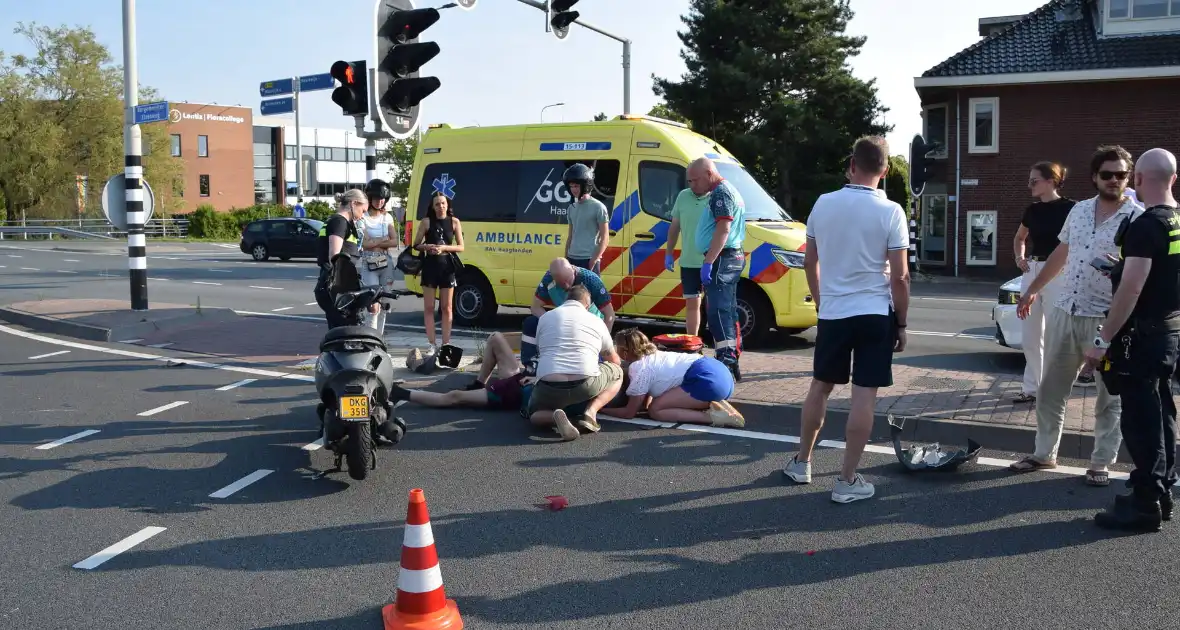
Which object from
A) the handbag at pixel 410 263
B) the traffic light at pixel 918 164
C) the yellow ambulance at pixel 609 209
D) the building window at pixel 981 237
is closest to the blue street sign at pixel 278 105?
the traffic light at pixel 918 164

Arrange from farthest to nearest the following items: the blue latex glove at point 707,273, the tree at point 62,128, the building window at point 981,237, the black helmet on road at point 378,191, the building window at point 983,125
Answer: the tree at point 62,128 < the building window at point 981,237 < the building window at point 983,125 < the black helmet on road at point 378,191 < the blue latex glove at point 707,273

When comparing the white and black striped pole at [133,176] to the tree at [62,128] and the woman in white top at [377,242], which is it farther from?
the tree at [62,128]

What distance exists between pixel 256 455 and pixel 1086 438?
5.19 m

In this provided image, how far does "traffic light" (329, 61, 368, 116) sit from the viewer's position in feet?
30.4

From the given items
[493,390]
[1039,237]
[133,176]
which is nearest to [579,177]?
[493,390]

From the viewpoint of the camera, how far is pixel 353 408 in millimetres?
5723

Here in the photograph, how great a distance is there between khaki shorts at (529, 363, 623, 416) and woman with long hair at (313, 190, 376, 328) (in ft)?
6.12

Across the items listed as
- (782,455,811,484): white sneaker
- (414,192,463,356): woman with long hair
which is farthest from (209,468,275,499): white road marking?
(414,192,463,356): woman with long hair

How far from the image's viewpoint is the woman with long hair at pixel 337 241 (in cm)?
802

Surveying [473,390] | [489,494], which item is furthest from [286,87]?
[489,494]

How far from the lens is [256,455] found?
6.49 meters

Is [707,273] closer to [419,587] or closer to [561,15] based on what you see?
[419,587]

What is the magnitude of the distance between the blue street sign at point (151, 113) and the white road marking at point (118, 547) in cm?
925

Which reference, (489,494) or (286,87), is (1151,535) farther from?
(286,87)
